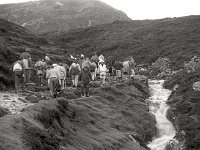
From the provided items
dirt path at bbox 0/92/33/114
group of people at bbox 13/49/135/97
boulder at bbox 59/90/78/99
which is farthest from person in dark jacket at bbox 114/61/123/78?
dirt path at bbox 0/92/33/114

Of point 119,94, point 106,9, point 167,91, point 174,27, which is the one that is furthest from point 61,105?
point 106,9

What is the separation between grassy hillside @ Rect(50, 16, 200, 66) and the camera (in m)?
64.8

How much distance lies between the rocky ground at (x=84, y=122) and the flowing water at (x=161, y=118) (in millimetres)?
690

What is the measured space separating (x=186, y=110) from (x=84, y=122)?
1324 cm

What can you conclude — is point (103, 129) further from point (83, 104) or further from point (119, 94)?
point (119, 94)

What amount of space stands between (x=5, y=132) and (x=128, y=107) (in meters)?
17.6

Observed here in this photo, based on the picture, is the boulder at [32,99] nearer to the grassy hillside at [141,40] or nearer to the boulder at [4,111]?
the boulder at [4,111]

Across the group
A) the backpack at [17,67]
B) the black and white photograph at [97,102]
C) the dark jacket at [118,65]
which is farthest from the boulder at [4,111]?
the dark jacket at [118,65]

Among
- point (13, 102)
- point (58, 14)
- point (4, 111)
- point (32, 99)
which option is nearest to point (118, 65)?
point (32, 99)

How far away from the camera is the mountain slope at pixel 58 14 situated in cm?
14938

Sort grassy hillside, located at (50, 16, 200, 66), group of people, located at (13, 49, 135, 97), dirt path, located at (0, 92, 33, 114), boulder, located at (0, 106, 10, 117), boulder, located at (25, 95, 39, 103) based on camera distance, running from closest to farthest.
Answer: boulder, located at (0, 106, 10, 117) → dirt path, located at (0, 92, 33, 114) → boulder, located at (25, 95, 39, 103) → group of people, located at (13, 49, 135, 97) → grassy hillside, located at (50, 16, 200, 66)

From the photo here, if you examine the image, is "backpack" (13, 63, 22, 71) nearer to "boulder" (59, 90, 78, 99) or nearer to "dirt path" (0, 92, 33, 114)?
"dirt path" (0, 92, 33, 114)

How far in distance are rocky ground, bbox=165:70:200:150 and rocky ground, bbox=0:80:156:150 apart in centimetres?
219

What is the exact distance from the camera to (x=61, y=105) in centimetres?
1766
